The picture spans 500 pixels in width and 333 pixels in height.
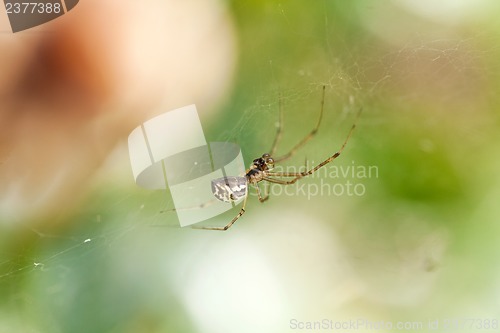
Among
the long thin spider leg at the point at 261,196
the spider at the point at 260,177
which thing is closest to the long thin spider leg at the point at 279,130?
the spider at the point at 260,177

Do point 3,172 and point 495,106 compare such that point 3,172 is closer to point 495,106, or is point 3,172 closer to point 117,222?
point 117,222

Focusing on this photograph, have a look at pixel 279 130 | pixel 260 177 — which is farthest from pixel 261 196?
pixel 279 130

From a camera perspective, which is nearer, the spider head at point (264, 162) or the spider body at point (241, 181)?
the spider body at point (241, 181)

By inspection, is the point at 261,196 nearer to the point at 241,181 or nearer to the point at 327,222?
the point at 241,181

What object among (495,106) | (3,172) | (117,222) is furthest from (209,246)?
(495,106)

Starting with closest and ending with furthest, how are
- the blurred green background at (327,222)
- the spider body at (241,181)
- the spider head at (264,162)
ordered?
the blurred green background at (327,222) < the spider body at (241,181) < the spider head at (264,162)

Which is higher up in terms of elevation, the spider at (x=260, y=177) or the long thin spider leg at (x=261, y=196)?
the spider at (x=260, y=177)

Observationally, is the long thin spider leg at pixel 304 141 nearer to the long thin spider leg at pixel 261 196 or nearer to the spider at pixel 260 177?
the spider at pixel 260 177
